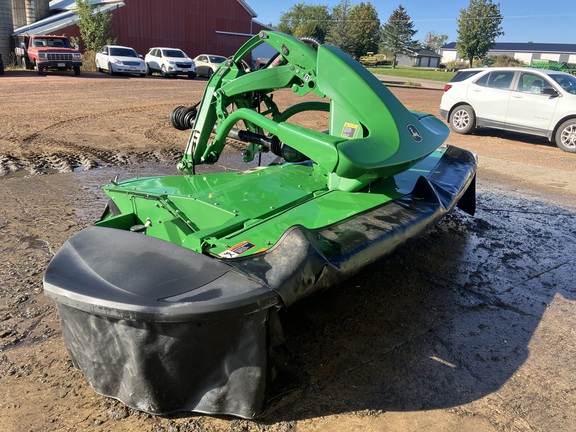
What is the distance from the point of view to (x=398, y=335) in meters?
3.19

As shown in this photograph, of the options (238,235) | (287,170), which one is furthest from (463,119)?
(238,235)

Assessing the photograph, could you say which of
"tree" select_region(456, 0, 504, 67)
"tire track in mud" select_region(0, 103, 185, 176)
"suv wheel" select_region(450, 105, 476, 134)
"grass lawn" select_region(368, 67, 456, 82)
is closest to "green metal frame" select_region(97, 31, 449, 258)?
"tire track in mud" select_region(0, 103, 185, 176)

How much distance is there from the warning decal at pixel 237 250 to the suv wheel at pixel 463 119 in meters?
10.1

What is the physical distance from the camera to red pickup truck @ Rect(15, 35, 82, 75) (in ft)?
69.5

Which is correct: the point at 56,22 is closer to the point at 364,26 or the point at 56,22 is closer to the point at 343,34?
the point at 343,34

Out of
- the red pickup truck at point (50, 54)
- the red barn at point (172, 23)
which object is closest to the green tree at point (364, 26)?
the red barn at point (172, 23)

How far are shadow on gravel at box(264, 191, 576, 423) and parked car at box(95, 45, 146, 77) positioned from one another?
21757 mm

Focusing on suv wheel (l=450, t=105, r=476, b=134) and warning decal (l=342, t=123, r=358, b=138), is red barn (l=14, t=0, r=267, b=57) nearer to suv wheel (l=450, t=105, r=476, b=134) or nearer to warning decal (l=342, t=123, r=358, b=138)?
suv wheel (l=450, t=105, r=476, b=134)

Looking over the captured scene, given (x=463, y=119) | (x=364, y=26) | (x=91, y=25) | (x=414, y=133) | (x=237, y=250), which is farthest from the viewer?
(x=364, y=26)

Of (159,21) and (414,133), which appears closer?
(414,133)

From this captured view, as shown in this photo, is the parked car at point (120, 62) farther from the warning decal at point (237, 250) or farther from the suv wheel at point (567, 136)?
the warning decal at point (237, 250)

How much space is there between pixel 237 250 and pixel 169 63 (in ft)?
78.2

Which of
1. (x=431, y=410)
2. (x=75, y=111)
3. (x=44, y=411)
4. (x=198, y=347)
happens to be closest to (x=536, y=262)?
(x=431, y=410)

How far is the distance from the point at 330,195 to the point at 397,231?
0.72m
